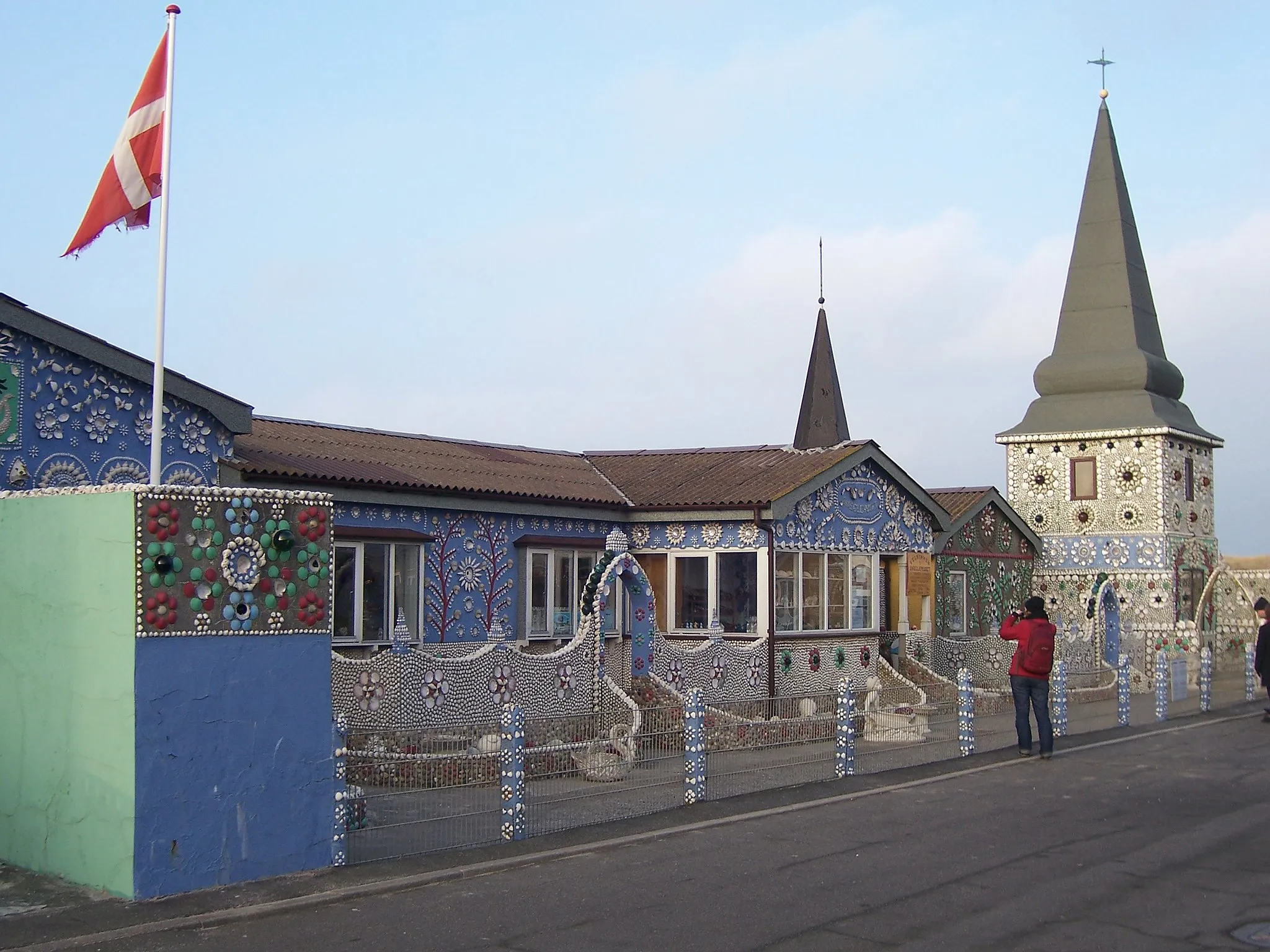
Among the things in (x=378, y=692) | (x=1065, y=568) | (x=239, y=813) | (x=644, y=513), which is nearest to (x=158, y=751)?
(x=239, y=813)

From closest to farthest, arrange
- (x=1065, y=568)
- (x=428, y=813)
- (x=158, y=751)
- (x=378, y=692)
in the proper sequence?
1. (x=158, y=751)
2. (x=428, y=813)
3. (x=378, y=692)
4. (x=1065, y=568)

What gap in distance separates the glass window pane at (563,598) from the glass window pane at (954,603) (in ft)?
35.4

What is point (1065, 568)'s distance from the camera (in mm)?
33938

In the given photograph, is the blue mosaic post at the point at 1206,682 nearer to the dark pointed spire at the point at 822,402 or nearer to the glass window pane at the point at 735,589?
the glass window pane at the point at 735,589

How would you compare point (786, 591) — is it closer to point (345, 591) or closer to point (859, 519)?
point (859, 519)

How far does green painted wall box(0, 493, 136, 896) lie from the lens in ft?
29.0

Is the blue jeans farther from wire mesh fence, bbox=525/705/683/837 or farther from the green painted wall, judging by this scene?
the green painted wall

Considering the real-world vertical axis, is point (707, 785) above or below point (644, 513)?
below

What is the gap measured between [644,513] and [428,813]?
11088 millimetres

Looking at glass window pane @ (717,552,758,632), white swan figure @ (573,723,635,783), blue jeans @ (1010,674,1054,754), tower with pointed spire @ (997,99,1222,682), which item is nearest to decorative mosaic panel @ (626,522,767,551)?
glass window pane @ (717,552,758,632)

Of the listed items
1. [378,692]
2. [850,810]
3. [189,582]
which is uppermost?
[189,582]

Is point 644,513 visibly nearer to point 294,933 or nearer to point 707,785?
point 707,785

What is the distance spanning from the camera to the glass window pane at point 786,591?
21.1 meters

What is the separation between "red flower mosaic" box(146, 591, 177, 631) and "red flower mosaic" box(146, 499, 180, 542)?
1.26 ft
